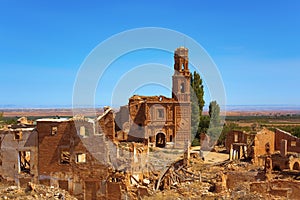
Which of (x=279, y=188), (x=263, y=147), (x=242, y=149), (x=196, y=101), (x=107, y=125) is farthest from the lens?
(x=196, y=101)

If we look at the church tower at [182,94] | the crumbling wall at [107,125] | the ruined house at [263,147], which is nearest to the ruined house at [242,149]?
the ruined house at [263,147]

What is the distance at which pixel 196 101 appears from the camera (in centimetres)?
4184

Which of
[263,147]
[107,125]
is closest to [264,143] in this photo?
[263,147]

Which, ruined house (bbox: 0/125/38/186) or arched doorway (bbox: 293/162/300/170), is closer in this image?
ruined house (bbox: 0/125/38/186)

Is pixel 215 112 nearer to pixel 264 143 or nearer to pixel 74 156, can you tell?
pixel 264 143

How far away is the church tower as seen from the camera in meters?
38.0

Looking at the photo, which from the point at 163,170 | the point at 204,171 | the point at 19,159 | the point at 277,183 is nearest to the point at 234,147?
the point at 204,171

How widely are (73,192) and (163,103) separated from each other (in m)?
21.8

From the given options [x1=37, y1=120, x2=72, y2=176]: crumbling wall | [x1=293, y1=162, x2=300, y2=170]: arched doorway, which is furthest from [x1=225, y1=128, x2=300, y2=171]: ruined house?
[x1=37, y1=120, x2=72, y2=176]: crumbling wall

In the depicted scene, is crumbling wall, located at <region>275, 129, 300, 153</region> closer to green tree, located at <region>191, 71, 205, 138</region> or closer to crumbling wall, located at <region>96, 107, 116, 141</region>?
green tree, located at <region>191, 71, 205, 138</region>

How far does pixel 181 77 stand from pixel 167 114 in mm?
4423

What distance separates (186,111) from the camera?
38.3 metres

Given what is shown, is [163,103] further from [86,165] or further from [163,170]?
[86,165]

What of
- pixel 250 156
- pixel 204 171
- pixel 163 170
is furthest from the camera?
pixel 250 156
